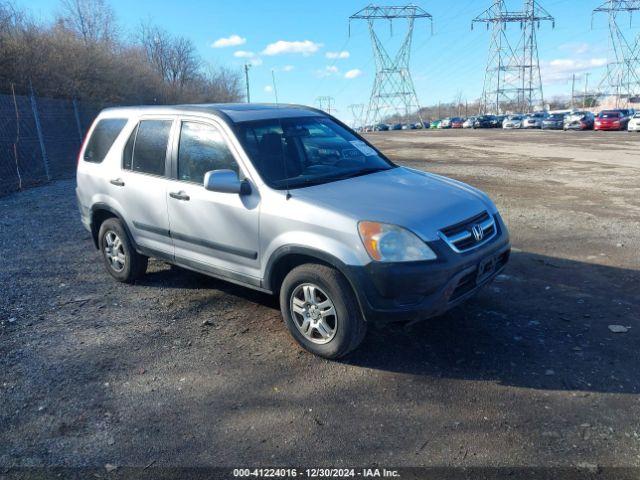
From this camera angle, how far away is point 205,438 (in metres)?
3.07

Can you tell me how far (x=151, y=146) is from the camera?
16.6 ft

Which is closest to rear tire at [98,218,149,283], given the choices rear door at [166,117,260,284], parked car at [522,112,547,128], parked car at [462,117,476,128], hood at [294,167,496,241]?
rear door at [166,117,260,284]

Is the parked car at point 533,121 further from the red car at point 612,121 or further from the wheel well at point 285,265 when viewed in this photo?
the wheel well at point 285,265

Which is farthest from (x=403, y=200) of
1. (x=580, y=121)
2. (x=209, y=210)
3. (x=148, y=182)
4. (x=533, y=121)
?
(x=533, y=121)

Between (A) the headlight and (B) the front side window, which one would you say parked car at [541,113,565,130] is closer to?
(B) the front side window

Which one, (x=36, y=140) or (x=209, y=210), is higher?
(x=36, y=140)

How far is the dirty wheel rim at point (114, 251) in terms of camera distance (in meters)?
5.62

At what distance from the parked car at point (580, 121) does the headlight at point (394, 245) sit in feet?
150

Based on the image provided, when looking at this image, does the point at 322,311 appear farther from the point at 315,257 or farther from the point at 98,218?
the point at 98,218

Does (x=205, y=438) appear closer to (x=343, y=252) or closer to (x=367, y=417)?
(x=367, y=417)

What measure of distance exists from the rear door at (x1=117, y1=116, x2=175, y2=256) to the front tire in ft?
5.30

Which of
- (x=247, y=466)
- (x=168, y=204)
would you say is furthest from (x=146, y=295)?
(x=247, y=466)

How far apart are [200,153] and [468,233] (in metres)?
2.48

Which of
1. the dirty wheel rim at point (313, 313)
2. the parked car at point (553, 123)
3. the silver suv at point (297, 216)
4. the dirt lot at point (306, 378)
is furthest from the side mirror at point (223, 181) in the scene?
the parked car at point (553, 123)
